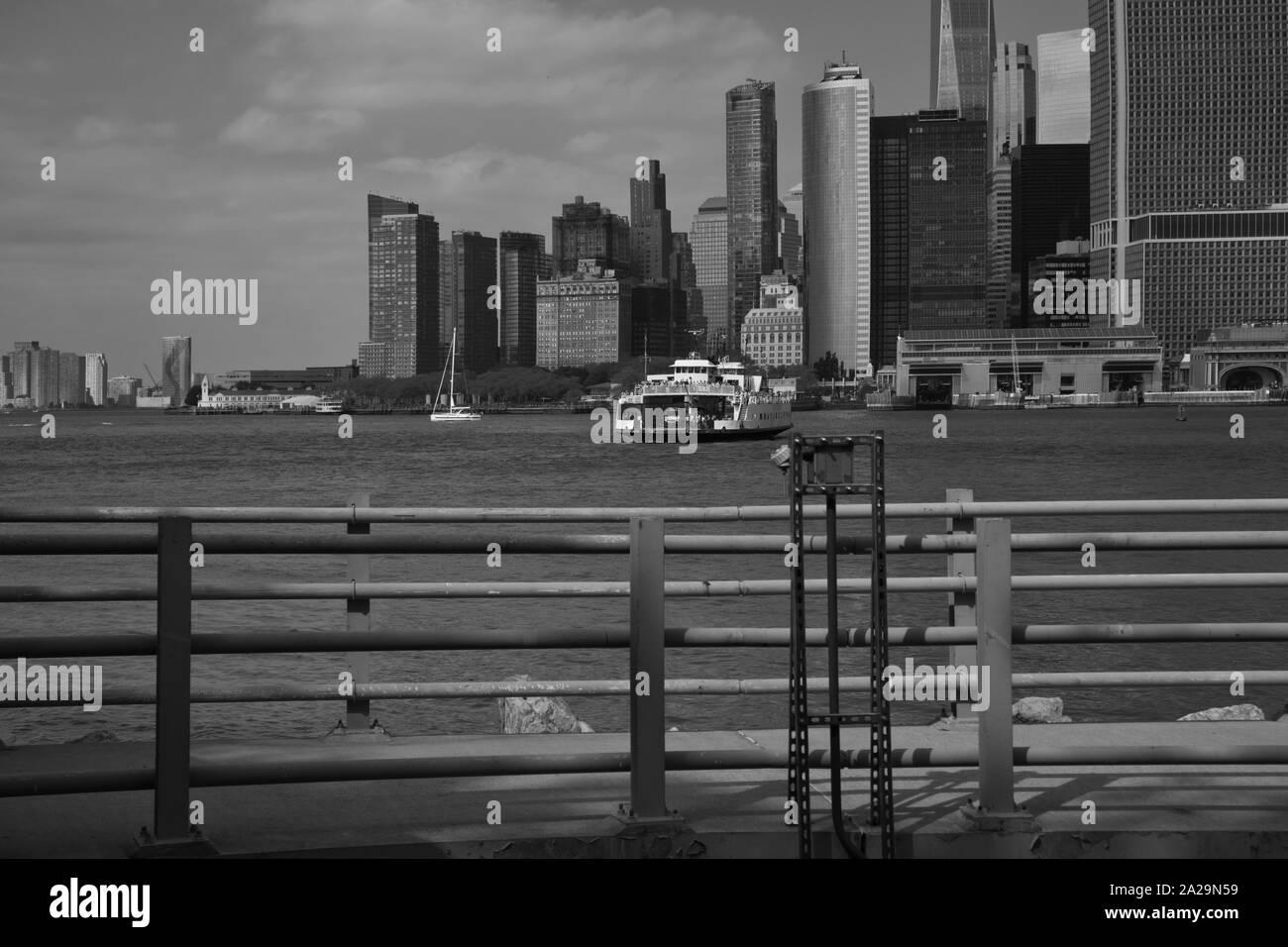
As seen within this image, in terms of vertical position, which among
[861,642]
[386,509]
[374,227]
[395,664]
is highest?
[374,227]

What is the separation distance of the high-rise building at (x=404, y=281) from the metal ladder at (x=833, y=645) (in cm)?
18217

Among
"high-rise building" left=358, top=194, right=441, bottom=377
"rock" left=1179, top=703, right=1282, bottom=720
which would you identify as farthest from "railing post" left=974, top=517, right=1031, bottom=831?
"high-rise building" left=358, top=194, right=441, bottom=377

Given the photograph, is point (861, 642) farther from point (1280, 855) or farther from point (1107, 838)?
point (1280, 855)

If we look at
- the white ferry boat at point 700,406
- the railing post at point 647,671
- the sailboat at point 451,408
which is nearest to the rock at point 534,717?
the railing post at point 647,671

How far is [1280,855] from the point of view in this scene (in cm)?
534

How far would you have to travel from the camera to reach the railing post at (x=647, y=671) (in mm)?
5254

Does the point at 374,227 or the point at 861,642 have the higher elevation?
the point at 374,227

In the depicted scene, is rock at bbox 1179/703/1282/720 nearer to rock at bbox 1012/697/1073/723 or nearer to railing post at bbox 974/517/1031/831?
rock at bbox 1012/697/1073/723

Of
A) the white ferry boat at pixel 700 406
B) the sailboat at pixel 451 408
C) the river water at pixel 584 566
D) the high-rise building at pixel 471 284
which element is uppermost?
the high-rise building at pixel 471 284

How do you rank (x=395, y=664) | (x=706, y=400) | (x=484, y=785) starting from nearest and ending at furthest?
(x=484, y=785) → (x=395, y=664) → (x=706, y=400)

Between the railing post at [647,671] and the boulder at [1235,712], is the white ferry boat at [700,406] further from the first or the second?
the railing post at [647,671]

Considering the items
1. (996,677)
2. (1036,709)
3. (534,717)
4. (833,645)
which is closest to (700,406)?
(534,717)

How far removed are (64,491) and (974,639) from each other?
63.3 metres
